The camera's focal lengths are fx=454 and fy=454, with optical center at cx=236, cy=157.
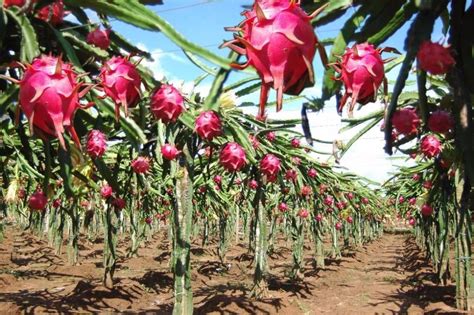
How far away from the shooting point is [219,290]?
24.7 feet

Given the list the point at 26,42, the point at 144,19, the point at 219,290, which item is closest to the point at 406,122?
the point at 144,19

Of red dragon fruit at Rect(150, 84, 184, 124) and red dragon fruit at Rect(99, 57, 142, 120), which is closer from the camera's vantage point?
red dragon fruit at Rect(99, 57, 142, 120)

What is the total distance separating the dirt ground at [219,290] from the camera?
6102 mm

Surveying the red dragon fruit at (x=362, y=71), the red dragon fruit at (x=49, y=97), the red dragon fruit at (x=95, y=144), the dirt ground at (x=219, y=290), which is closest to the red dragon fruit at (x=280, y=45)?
the red dragon fruit at (x=362, y=71)

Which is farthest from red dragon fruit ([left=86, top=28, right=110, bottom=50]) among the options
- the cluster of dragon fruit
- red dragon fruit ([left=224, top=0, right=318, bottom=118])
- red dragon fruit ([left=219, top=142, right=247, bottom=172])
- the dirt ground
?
the dirt ground

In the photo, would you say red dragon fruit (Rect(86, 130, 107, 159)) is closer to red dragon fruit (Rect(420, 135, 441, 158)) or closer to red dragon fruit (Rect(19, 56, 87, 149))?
red dragon fruit (Rect(19, 56, 87, 149))

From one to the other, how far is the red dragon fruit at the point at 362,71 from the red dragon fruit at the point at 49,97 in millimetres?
543

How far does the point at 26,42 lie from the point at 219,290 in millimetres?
6817

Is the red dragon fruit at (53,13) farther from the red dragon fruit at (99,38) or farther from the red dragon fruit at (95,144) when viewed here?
the red dragon fruit at (95,144)

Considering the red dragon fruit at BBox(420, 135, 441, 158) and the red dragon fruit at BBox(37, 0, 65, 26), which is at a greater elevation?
the red dragon fruit at BBox(37, 0, 65, 26)

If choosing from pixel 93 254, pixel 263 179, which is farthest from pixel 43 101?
pixel 93 254

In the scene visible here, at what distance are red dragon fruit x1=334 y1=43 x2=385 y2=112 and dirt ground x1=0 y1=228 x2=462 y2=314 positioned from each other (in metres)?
4.86

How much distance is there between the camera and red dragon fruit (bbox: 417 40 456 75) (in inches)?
33.6

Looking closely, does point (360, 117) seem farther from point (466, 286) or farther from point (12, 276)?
point (12, 276)
